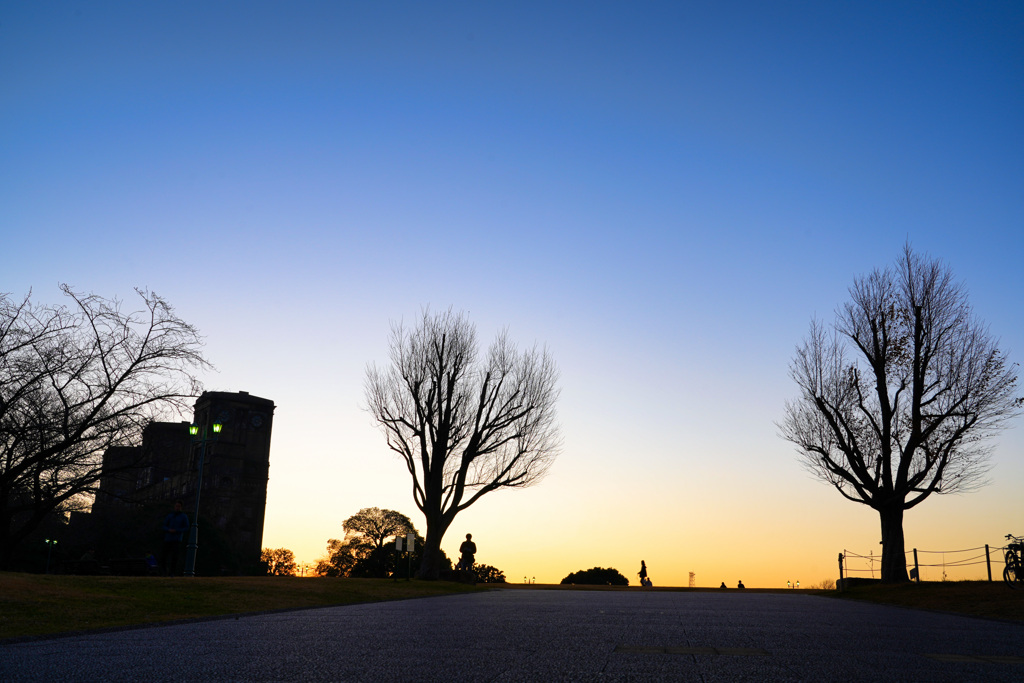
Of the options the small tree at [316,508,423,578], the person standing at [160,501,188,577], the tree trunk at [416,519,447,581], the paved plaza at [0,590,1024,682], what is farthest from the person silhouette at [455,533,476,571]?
the small tree at [316,508,423,578]

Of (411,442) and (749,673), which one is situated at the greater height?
(411,442)

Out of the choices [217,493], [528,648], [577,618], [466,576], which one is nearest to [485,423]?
[466,576]

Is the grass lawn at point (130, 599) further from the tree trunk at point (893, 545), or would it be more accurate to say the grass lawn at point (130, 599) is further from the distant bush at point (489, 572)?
the distant bush at point (489, 572)

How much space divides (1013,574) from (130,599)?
17738 millimetres

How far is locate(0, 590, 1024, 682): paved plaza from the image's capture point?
200 inches

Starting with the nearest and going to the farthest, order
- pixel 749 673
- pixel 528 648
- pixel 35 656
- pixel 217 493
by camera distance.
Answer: pixel 749 673
pixel 35 656
pixel 528 648
pixel 217 493

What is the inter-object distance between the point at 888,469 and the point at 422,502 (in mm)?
16275

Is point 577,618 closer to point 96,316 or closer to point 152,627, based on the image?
point 152,627

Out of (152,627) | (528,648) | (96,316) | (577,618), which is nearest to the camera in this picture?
(528,648)

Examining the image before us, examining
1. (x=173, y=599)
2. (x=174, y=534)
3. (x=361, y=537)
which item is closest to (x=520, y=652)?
(x=173, y=599)

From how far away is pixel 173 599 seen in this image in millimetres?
12172

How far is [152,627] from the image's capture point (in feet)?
28.5

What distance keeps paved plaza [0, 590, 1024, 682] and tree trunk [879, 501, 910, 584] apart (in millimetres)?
18243

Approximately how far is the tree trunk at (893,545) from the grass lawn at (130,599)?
686 inches
